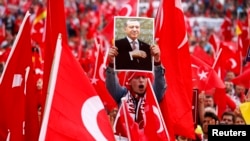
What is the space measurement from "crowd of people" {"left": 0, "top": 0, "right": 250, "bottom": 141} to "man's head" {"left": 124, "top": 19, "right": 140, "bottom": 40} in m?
0.18

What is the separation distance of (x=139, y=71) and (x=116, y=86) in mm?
245

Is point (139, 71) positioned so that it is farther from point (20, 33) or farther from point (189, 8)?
point (189, 8)

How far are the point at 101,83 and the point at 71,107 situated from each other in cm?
517

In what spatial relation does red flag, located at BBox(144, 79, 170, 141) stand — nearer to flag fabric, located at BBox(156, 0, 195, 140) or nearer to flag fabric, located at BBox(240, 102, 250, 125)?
flag fabric, located at BBox(156, 0, 195, 140)

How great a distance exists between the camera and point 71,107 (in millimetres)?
7488

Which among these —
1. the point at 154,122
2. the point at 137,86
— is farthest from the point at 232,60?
the point at 154,122

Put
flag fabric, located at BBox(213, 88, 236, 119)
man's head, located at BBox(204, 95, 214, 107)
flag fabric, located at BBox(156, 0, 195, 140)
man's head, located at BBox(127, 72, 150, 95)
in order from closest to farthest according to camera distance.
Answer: man's head, located at BBox(127, 72, 150, 95) < flag fabric, located at BBox(156, 0, 195, 140) < man's head, located at BBox(204, 95, 214, 107) < flag fabric, located at BBox(213, 88, 236, 119)

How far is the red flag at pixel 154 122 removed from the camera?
8.87 meters

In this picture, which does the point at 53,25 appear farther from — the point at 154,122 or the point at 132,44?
the point at 154,122

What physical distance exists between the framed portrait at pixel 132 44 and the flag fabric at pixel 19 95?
30.6 inches

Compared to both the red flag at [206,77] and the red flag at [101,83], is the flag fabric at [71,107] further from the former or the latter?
the red flag at [206,77]

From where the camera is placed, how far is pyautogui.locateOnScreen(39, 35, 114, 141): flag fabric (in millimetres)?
7328

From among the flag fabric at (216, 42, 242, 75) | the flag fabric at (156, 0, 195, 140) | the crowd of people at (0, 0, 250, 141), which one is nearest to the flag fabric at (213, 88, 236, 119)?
the crowd of people at (0, 0, 250, 141)

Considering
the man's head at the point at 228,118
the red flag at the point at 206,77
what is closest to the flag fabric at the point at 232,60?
the red flag at the point at 206,77
